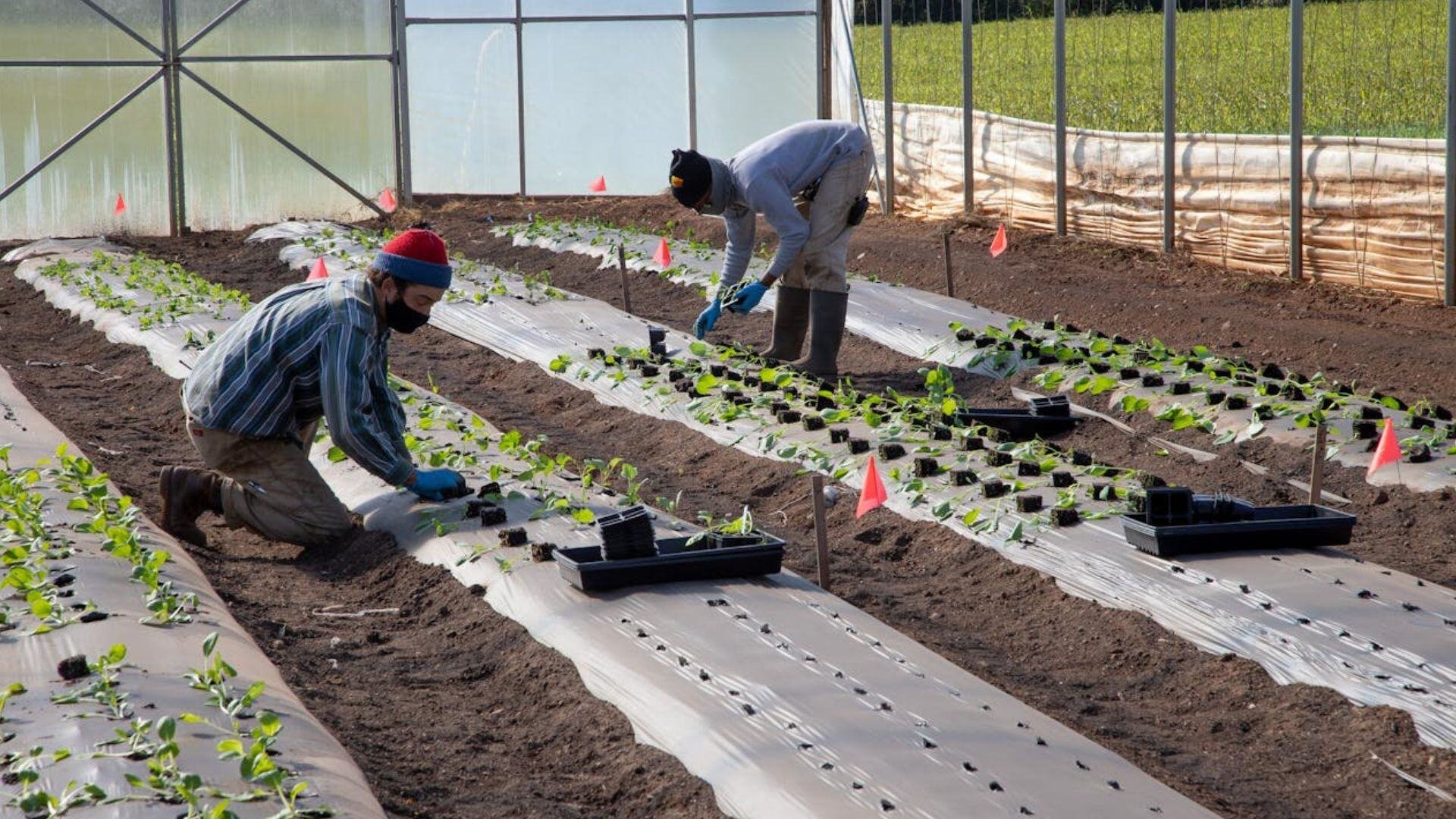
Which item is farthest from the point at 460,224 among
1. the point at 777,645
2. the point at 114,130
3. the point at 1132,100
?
the point at 777,645

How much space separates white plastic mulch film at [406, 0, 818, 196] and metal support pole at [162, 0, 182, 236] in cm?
235

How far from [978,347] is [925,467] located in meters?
2.57

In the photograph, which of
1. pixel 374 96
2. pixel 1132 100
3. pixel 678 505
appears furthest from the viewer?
pixel 374 96

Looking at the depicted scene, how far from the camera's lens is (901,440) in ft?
18.8

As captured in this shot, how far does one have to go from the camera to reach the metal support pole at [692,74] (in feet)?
50.9

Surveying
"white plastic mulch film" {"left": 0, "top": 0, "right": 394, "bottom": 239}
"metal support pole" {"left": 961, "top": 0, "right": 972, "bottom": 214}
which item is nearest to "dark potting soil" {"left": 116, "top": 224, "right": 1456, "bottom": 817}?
"metal support pole" {"left": 961, "top": 0, "right": 972, "bottom": 214}

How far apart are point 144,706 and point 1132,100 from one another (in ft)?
36.0

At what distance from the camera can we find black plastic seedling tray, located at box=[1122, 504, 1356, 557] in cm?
424

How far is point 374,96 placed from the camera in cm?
1548

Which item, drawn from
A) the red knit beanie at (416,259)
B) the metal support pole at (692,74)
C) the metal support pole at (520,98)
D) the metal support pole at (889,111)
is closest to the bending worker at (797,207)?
the red knit beanie at (416,259)

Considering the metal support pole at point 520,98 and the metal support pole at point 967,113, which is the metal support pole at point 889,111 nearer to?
the metal support pole at point 967,113

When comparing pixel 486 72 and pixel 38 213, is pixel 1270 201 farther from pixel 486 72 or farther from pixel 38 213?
pixel 38 213

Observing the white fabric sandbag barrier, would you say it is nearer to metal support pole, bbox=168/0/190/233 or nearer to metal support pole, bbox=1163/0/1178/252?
metal support pole, bbox=1163/0/1178/252

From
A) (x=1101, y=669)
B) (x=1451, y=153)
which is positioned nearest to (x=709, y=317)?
(x=1101, y=669)
